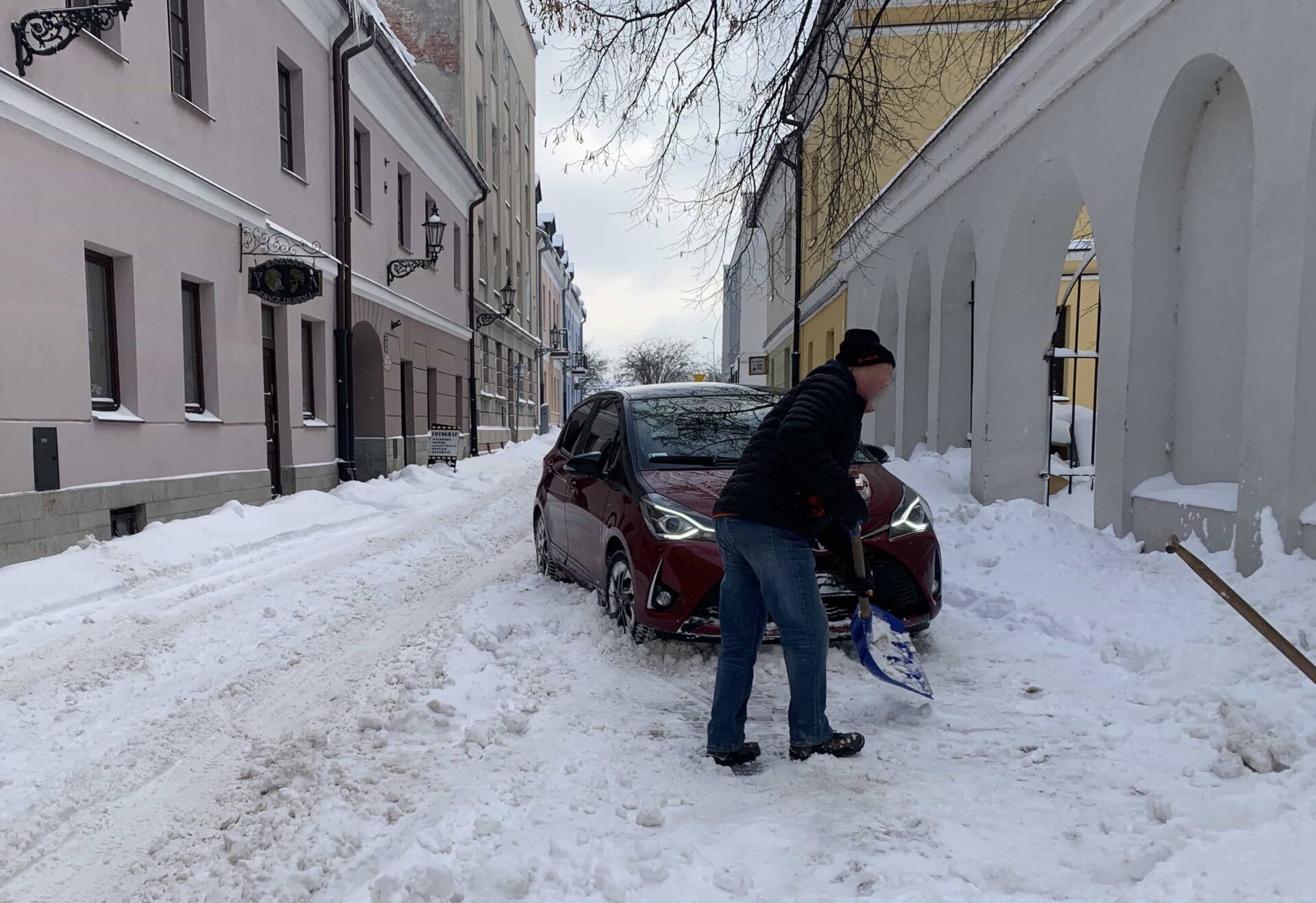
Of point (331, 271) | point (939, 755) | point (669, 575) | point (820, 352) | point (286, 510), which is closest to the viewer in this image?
point (939, 755)

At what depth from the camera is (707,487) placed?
4.64 m

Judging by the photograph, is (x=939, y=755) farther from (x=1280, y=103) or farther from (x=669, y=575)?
(x=1280, y=103)

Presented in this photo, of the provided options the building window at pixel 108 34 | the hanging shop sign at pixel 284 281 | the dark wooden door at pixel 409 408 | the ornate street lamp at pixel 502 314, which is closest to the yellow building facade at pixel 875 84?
the hanging shop sign at pixel 284 281

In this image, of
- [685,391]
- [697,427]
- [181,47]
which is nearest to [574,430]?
[685,391]

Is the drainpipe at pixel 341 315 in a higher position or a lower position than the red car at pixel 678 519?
higher

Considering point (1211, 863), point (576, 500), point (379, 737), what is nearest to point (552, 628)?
point (576, 500)

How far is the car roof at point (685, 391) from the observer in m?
5.80

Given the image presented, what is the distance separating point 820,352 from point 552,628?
637 inches

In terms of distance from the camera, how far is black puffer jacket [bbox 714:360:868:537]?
2965mm

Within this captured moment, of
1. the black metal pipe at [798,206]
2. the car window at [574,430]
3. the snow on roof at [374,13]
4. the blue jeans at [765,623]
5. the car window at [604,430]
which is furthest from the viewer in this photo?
the snow on roof at [374,13]

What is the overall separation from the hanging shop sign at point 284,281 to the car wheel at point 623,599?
6715 millimetres

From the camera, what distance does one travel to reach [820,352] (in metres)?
20.0

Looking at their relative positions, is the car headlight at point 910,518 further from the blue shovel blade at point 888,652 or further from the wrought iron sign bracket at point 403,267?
the wrought iron sign bracket at point 403,267

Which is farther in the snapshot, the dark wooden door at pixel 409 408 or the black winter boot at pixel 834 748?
the dark wooden door at pixel 409 408
